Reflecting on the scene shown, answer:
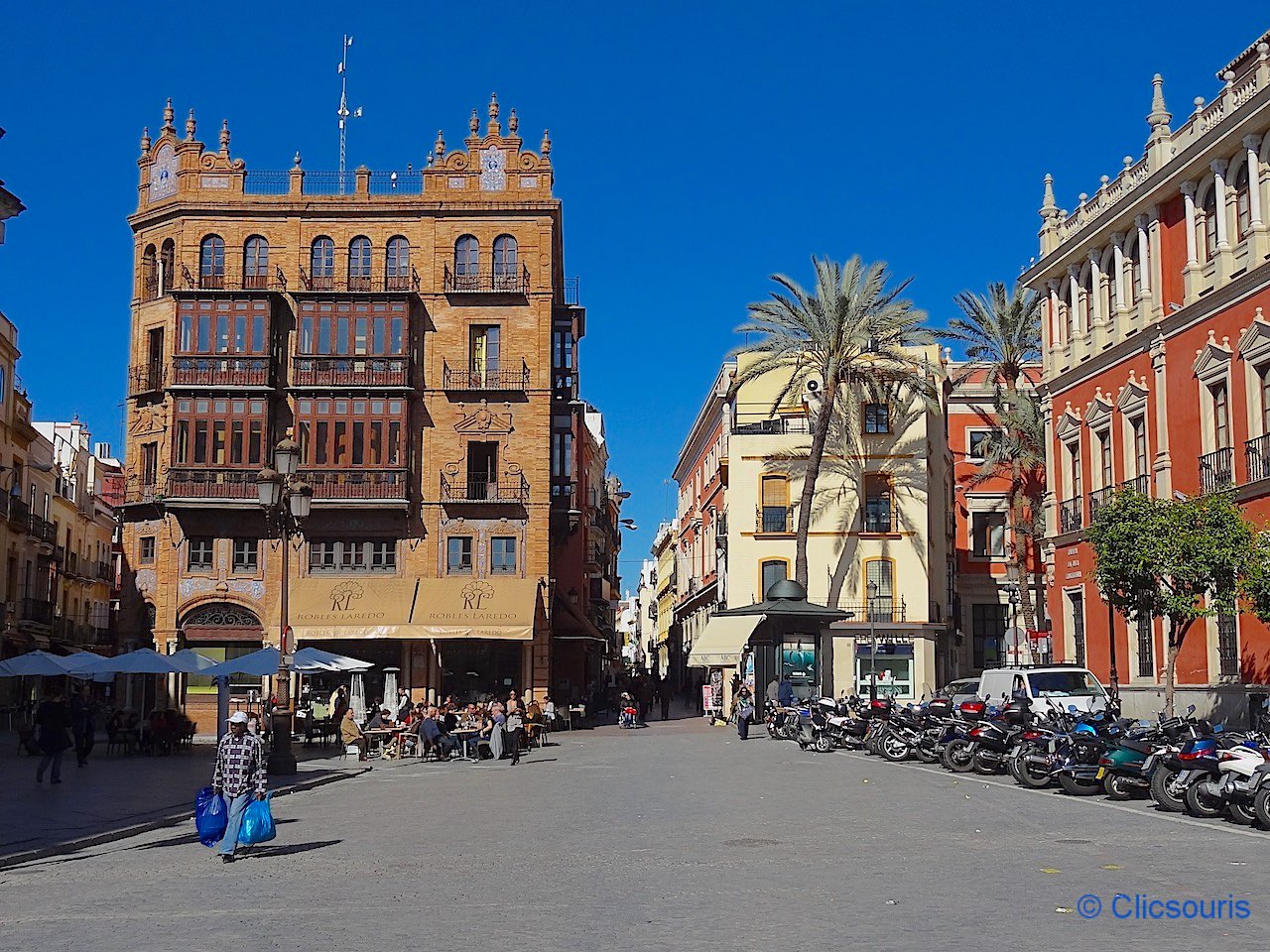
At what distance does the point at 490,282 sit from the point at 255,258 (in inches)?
325

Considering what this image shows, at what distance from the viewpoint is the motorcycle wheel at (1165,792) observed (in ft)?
62.1

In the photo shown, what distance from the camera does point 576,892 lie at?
1225 cm

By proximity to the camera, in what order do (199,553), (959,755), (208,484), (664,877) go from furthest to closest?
(199,553) < (208,484) < (959,755) < (664,877)

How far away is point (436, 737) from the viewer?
3425cm

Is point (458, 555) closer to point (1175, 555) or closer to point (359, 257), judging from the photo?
point (359, 257)

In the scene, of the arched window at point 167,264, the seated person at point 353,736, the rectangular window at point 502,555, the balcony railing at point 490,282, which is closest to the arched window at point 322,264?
the balcony railing at point 490,282

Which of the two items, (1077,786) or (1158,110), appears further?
(1158,110)

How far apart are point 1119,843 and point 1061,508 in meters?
30.3

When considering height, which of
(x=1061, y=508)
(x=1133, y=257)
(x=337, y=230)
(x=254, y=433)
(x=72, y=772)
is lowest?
(x=72, y=772)

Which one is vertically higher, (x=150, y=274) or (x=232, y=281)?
(x=150, y=274)

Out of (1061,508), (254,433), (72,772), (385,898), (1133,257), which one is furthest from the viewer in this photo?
(254,433)

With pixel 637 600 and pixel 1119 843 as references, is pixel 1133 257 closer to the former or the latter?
pixel 1119 843

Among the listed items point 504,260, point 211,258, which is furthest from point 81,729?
point 504,260

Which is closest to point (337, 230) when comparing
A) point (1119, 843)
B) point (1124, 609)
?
point (1124, 609)
